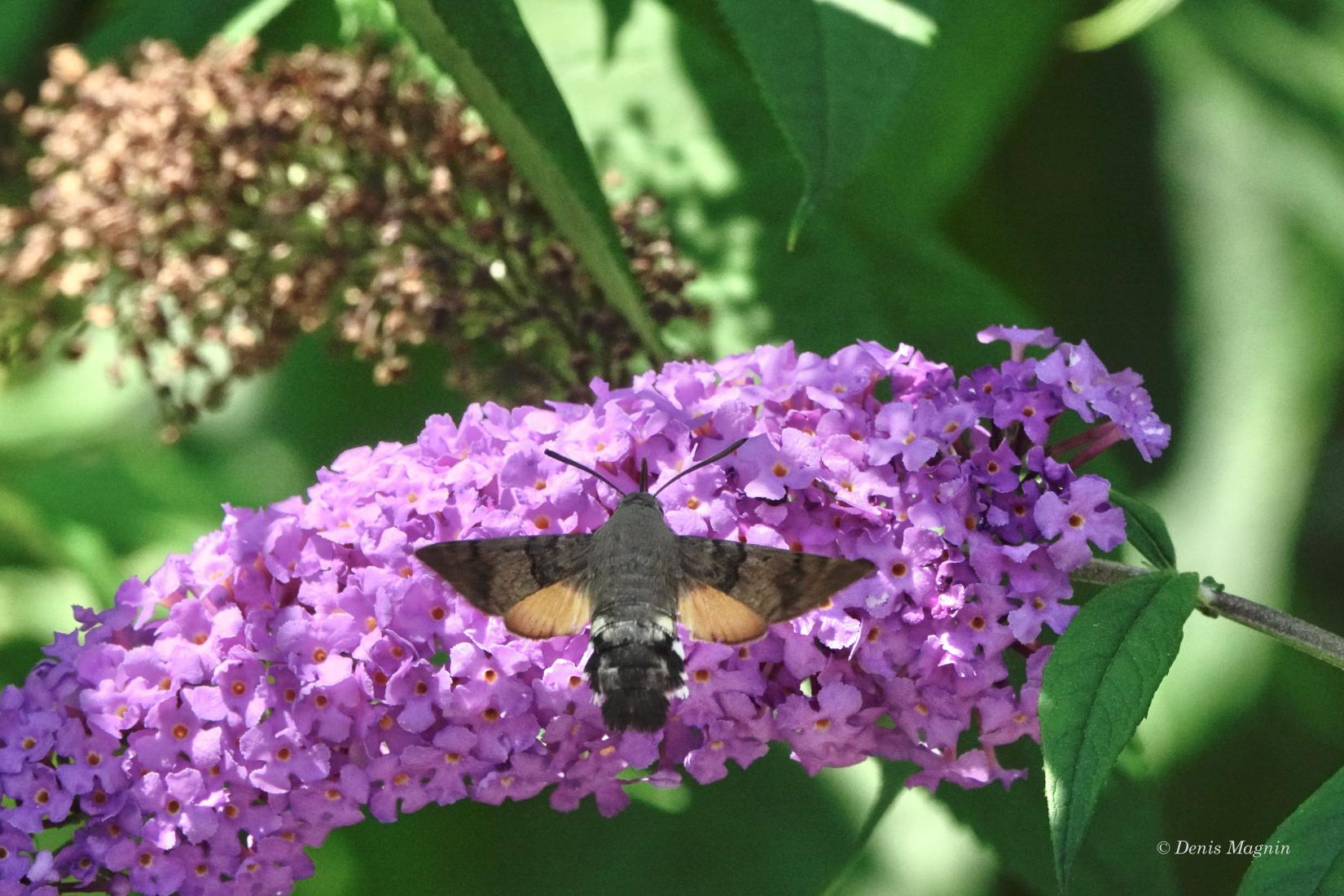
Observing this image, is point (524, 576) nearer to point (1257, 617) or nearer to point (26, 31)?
point (1257, 617)

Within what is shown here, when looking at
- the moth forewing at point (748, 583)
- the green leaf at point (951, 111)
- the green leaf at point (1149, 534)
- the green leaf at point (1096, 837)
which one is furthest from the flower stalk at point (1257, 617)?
the green leaf at point (951, 111)

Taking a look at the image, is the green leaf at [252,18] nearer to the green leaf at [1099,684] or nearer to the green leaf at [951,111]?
the green leaf at [951,111]

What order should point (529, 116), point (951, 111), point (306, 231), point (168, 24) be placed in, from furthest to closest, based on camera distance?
point (951, 111)
point (168, 24)
point (306, 231)
point (529, 116)

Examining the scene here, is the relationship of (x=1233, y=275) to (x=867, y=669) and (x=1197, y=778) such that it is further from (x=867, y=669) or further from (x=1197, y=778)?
(x=867, y=669)

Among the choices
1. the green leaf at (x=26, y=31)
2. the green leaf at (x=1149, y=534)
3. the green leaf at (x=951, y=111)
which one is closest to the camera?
the green leaf at (x=1149, y=534)

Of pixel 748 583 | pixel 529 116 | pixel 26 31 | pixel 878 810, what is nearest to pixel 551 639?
pixel 748 583

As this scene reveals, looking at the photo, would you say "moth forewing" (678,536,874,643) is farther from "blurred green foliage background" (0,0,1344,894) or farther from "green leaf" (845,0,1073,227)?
"green leaf" (845,0,1073,227)

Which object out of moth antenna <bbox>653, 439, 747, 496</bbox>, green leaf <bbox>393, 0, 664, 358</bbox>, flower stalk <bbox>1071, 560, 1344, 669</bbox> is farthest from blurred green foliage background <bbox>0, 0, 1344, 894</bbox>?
moth antenna <bbox>653, 439, 747, 496</bbox>
